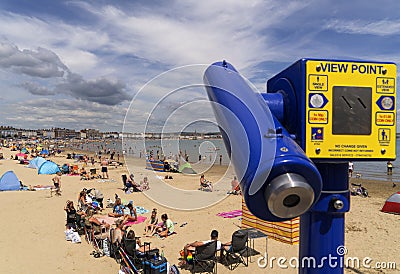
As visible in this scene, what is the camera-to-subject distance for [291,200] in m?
1.52

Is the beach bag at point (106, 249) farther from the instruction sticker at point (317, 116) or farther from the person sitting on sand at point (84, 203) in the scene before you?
the instruction sticker at point (317, 116)

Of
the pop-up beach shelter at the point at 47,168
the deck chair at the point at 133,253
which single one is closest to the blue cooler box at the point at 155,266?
the deck chair at the point at 133,253

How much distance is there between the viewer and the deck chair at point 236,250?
768cm

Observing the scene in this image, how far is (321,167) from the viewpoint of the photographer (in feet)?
7.32

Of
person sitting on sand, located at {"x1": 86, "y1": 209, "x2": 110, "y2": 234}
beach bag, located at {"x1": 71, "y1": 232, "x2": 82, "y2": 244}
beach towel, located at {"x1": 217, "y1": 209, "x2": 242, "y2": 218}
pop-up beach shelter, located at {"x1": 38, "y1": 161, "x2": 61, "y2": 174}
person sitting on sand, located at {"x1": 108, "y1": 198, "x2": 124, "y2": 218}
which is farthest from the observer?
pop-up beach shelter, located at {"x1": 38, "y1": 161, "x2": 61, "y2": 174}

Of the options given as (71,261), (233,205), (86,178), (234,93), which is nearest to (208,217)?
(233,205)

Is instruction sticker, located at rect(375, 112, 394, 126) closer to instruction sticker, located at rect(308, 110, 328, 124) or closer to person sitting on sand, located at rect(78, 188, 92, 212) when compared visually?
instruction sticker, located at rect(308, 110, 328, 124)

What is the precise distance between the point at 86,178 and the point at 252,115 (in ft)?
82.7

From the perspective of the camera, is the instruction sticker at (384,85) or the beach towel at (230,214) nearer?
the instruction sticker at (384,85)

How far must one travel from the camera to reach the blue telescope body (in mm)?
1489

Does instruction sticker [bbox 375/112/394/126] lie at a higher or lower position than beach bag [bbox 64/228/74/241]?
higher

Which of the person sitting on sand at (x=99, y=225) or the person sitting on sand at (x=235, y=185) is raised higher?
the person sitting on sand at (x=235, y=185)

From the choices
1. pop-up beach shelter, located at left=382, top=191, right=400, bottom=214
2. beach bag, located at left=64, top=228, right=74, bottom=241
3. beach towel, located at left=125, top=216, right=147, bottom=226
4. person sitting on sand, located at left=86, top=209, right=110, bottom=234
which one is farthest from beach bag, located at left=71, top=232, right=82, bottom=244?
pop-up beach shelter, located at left=382, top=191, right=400, bottom=214

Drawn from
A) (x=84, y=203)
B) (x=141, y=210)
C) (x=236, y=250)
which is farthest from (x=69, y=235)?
(x=236, y=250)
